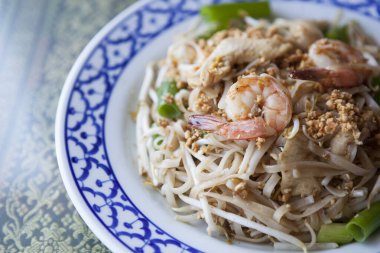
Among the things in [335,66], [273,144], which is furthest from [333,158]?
Answer: [335,66]

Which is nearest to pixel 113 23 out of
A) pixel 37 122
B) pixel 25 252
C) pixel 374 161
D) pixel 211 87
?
pixel 37 122

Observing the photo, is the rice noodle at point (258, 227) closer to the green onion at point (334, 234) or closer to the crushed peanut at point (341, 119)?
the green onion at point (334, 234)

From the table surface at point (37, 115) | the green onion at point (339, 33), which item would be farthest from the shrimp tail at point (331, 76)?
the table surface at point (37, 115)

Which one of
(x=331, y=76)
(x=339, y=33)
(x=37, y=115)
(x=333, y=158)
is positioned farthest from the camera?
(x=37, y=115)

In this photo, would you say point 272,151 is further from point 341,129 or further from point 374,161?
point 374,161

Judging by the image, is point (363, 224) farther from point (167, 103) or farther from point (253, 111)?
point (167, 103)

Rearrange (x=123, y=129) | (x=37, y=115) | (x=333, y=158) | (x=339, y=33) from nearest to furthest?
1. (x=333, y=158)
2. (x=123, y=129)
3. (x=339, y=33)
4. (x=37, y=115)

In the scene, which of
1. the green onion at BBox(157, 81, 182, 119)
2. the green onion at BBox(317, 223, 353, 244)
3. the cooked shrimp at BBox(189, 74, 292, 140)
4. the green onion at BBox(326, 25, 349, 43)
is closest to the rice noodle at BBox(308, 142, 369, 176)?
the cooked shrimp at BBox(189, 74, 292, 140)
